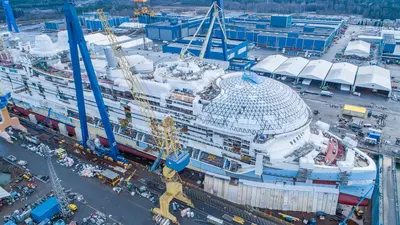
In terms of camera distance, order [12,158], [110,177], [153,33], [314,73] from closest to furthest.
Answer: [110,177] → [12,158] → [314,73] → [153,33]

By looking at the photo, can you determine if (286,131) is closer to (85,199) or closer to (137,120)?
(137,120)

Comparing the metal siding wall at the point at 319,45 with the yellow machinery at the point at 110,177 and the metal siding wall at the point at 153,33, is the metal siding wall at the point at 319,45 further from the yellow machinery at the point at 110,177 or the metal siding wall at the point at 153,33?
the yellow machinery at the point at 110,177

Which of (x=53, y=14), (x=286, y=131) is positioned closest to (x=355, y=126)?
(x=286, y=131)

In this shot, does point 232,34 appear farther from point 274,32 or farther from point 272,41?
point 272,41

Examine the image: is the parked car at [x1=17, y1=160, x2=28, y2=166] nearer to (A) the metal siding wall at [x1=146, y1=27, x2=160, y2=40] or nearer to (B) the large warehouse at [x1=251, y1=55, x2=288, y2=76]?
(B) the large warehouse at [x1=251, y1=55, x2=288, y2=76]

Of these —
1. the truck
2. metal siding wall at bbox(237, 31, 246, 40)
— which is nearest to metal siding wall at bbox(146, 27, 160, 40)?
metal siding wall at bbox(237, 31, 246, 40)

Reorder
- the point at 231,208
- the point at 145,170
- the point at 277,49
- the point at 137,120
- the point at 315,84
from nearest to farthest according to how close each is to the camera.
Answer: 1. the point at 231,208
2. the point at 145,170
3. the point at 137,120
4. the point at 315,84
5. the point at 277,49

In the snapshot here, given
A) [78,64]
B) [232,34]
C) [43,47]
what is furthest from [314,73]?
[43,47]
